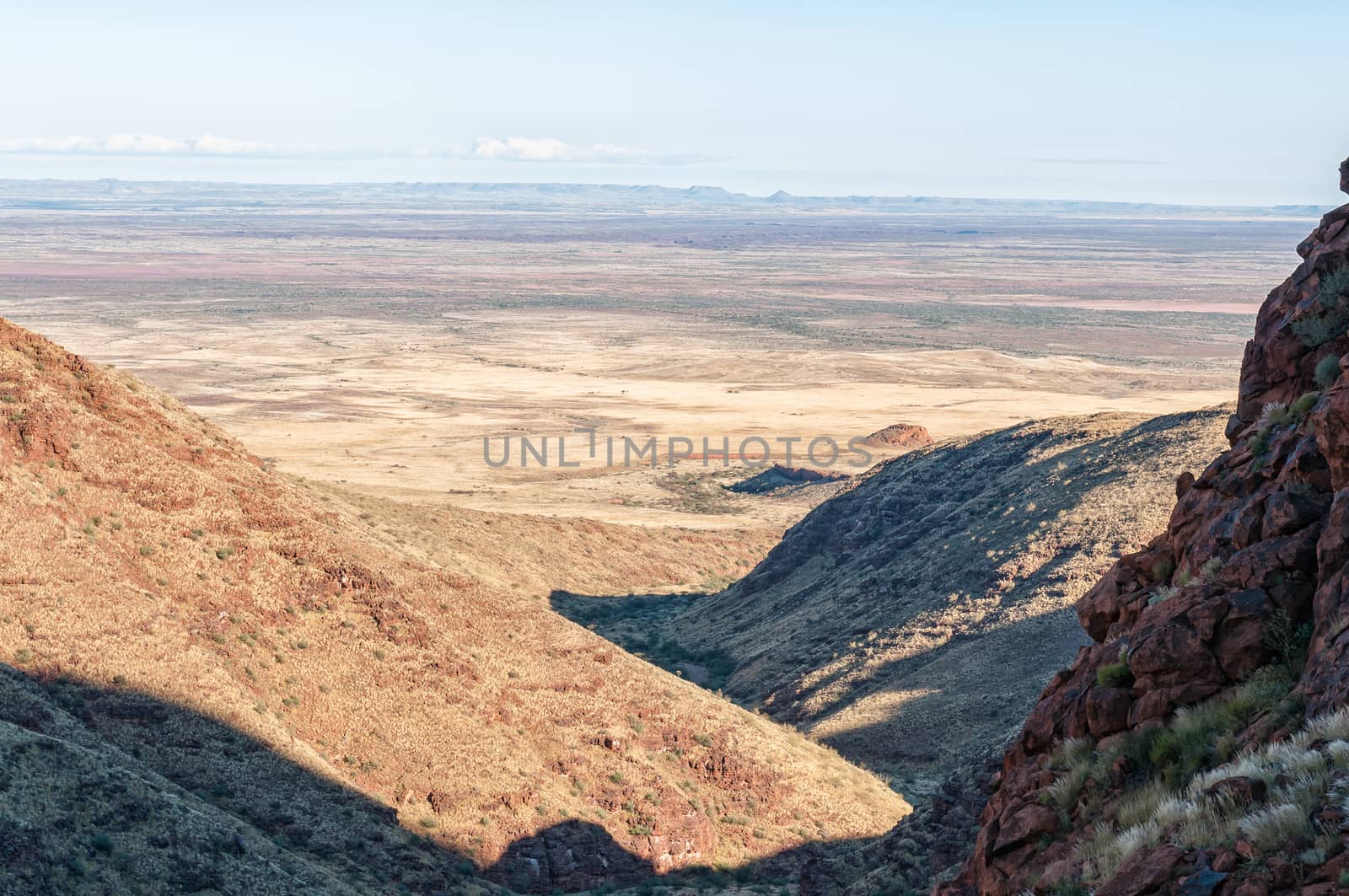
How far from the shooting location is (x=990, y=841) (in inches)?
425

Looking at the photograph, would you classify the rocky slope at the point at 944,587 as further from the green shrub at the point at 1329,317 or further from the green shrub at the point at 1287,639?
the green shrub at the point at 1287,639

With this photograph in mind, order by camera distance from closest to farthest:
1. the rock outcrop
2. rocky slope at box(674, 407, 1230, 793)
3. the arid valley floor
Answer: the arid valley floor
rocky slope at box(674, 407, 1230, 793)
the rock outcrop

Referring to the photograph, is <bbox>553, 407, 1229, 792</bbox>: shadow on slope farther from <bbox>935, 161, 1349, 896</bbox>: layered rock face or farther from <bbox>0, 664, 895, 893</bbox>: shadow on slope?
<bbox>935, 161, 1349, 896</bbox>: layered rock face

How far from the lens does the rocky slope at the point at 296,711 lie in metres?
15.9

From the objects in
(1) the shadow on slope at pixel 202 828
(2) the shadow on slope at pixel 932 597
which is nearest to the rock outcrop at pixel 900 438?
(2) the shadow on slope at pixel 932 597

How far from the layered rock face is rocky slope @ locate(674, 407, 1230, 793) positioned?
33.0 ft

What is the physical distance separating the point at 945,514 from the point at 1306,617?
30959 mm

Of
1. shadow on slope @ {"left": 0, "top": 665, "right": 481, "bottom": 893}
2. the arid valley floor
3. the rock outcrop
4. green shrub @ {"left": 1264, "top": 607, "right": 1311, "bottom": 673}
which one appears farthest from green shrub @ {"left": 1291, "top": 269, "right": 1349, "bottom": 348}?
the rock outcrop

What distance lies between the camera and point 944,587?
117 feet

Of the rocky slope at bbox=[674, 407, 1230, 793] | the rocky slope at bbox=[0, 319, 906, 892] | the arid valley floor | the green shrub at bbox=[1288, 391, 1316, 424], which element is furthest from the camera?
the rocky slope at bbox=[674, 407, 1230, 793]

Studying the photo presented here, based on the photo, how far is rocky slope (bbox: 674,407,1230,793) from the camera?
29.0 metres

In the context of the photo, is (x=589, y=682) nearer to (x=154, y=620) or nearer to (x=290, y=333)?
(x=154, y=620)

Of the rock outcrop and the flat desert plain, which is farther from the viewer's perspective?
the rock outcrop

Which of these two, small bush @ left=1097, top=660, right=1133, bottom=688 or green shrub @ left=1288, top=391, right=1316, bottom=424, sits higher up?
green shrub @ left=1288, top=391, right=1316, bottom=424
